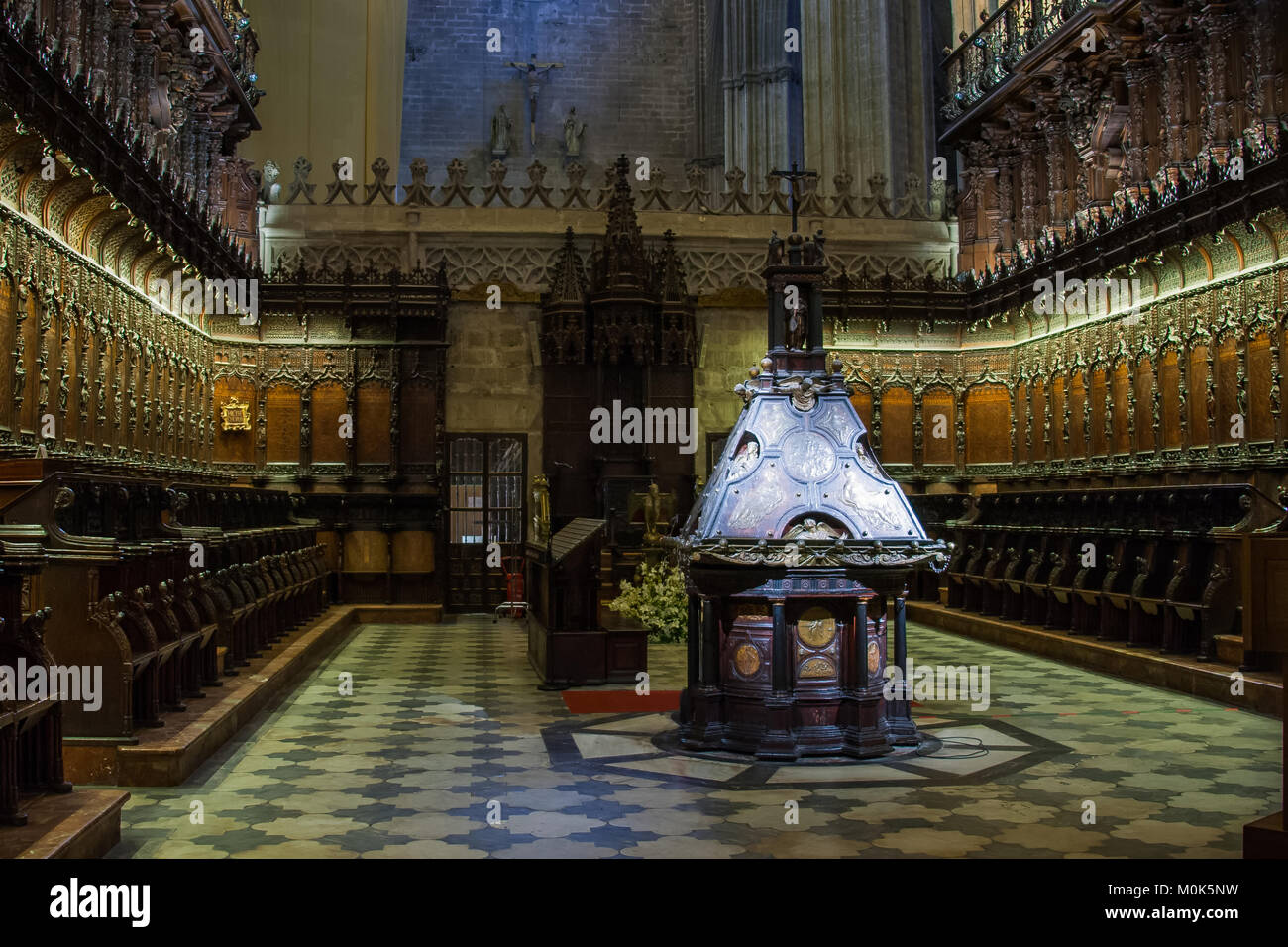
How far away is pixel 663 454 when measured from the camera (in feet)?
54.2

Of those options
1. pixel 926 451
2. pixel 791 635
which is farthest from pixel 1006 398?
pixel 791 635

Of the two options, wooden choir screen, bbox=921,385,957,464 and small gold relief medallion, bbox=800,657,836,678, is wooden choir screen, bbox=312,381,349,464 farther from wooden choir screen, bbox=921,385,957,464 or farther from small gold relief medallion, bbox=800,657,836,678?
small gold relief medallion, bbox=800,657,836,678

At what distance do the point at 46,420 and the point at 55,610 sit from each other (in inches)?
179

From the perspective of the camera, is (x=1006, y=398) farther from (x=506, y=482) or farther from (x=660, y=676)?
(x=660, y=676)

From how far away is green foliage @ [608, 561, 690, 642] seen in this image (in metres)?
11.7

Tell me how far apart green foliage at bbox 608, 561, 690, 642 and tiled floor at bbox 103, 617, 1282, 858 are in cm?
300

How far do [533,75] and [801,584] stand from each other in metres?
23.8

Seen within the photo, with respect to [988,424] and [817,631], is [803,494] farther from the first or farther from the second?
[988,424]

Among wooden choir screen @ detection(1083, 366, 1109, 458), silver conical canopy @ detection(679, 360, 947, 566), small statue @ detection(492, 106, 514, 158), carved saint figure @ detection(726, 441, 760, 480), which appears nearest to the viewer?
silver conical canopy @ detection(679, 360, 947, 566)

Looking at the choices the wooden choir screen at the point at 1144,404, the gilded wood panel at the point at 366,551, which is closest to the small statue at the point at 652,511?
the gilded wood panel at the point at 366,551

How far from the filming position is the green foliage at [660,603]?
11.7m

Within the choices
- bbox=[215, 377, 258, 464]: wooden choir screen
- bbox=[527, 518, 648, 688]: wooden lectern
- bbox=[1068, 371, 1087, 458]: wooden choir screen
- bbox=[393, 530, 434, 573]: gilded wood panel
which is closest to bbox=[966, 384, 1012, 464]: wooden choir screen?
bbox=[1068, 371, 1087, 458]: wooden choir screen

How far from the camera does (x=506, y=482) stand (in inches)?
648

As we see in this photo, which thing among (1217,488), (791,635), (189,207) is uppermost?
(189,207)
